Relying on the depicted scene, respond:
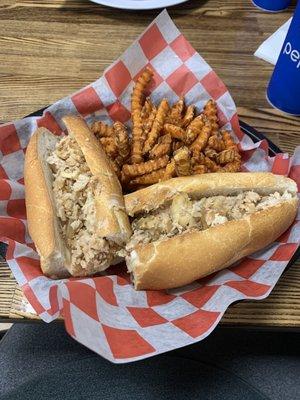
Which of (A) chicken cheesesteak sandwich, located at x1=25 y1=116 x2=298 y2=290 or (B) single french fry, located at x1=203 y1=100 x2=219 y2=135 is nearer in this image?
(A) chicken cheesesteak sandwich, located at x1=25 y1=116 x2=298 y2=290

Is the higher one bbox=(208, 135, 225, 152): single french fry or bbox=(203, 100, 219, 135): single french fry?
bbox=(203, 100, 219, 135): single french fry

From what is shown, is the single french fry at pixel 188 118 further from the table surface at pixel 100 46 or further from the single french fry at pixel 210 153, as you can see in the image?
the table surface at pixel 100 46

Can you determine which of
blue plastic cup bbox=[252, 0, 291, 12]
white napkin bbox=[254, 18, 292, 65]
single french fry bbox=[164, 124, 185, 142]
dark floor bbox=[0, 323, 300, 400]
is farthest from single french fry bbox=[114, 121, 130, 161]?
blue plastic cup bbox=[252, 0, 291, 12]

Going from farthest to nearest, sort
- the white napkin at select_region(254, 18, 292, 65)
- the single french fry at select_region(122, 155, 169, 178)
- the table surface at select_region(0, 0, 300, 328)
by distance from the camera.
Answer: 1. the white napkin at select_region(254, 18, 292, 65)
2. the table surface at select_region(0, 0, 300, 328)
3. the single french fry at select_region(122, 155, 169, 178)

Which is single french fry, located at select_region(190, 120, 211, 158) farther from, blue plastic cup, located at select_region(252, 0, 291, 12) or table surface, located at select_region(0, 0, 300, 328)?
blue plastic cup, located at select_region(252, 0, 291, 12)

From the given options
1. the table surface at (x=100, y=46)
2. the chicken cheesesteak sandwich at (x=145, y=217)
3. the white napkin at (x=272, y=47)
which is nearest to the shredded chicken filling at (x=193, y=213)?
the chicken cheesesteak sandwich at (x=145, y=217)
